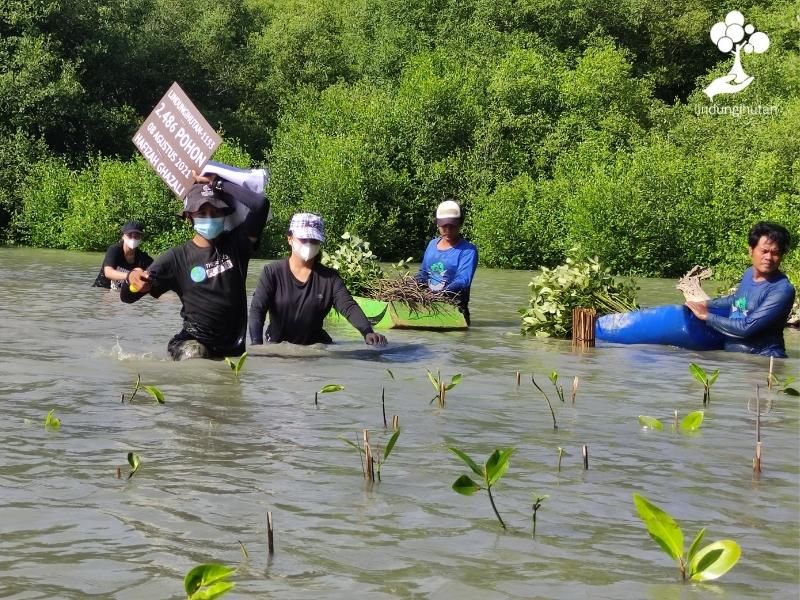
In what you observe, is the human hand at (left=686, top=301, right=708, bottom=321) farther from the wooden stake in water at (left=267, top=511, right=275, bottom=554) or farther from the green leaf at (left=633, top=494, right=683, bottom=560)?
the green leaf at (left=633, top=494, right=683, bottom=560)

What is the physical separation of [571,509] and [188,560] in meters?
1.82

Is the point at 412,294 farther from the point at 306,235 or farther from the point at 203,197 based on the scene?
the point at 203,197

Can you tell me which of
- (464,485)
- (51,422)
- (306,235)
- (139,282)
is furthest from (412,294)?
(464,485)

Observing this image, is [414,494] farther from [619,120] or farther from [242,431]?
[619,120]

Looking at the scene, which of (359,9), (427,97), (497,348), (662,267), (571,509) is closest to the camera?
(571,509)

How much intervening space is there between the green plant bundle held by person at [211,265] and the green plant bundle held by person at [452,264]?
4.65m

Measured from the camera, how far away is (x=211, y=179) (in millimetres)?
9602

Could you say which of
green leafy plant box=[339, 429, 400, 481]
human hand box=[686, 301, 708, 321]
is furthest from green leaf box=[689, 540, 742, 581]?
human hand box=[686, 301, 708, 321]

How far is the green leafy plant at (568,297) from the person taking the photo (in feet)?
45.3

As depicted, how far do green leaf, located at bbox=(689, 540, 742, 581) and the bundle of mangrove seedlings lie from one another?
389 inches

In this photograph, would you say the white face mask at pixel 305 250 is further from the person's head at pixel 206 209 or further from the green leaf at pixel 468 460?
the green leaf at pixel 468 460

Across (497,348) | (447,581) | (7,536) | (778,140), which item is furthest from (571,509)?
(778,140)

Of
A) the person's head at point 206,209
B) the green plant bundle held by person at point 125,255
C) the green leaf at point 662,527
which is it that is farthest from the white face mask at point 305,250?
the green plant bundle held by person at point 125,255

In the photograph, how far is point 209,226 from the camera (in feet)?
31.3
